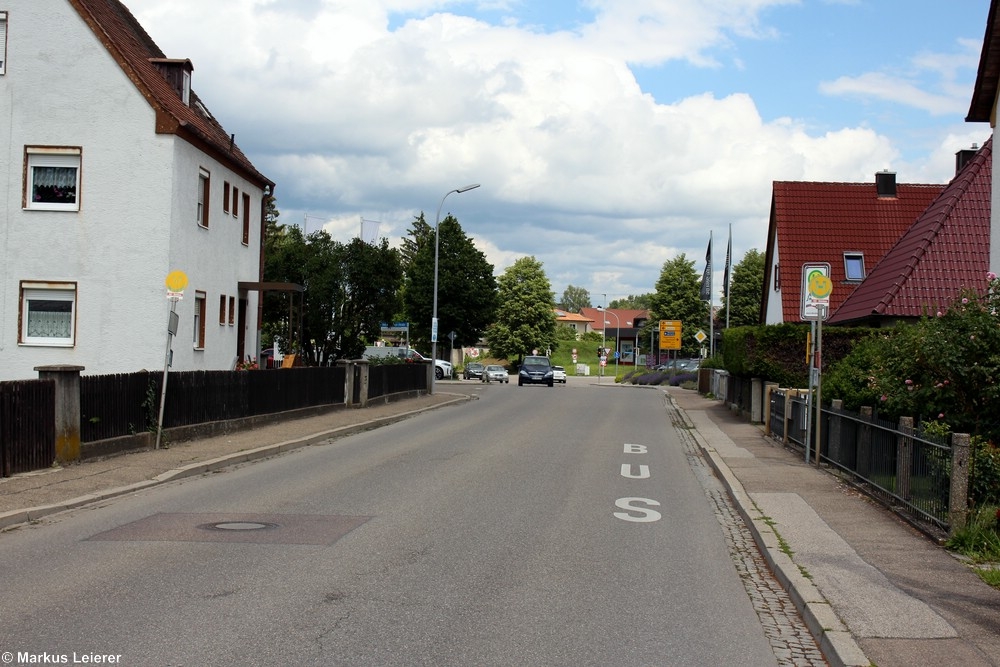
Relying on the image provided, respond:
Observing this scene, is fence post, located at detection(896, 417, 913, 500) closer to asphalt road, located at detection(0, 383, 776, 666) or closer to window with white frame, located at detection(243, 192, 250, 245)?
asphalt road, located at detection(0, 383, 776, 666)

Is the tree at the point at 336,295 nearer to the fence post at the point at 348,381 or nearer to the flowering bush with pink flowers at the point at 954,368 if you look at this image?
the fence post at the point at 348,381

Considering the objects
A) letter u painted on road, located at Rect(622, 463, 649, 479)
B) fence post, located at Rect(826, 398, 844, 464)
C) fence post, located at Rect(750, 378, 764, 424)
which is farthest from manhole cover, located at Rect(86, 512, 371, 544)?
fence post, located at Rect(750, 378, 764, 424)

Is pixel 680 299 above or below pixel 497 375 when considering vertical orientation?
above

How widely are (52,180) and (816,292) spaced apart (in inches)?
676

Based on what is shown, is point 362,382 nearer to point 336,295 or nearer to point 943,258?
point 336,295

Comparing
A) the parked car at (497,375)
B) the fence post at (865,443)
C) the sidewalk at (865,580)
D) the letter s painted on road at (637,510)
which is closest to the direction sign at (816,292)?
the fence post at (865,443)

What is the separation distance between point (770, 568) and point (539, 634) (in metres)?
3.27

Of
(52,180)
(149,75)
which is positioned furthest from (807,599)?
(149,75)

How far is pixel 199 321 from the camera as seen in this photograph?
84.7ft

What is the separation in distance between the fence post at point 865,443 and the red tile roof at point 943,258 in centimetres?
1282

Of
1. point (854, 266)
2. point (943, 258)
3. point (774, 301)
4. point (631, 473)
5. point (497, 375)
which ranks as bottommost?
point (497, 375)

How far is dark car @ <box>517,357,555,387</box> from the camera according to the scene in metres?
56.4

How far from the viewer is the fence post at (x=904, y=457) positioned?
10.9m

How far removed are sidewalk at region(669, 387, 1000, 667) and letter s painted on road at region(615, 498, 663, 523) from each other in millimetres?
1032
